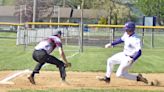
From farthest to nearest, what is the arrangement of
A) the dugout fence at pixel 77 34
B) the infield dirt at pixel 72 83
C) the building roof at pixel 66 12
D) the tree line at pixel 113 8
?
the building roof at pixel 66 12 < the tree line at pixel 113 8 < the dugout fence at pixel 77 34 < the infield dirt at pixel 72 83

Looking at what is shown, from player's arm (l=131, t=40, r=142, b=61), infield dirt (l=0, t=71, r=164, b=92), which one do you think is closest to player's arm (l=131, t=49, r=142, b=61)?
player's arm (l=131, t=40, r=142, b=61)

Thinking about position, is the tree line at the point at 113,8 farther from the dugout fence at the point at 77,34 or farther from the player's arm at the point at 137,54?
the player's arm at the point at 137,54

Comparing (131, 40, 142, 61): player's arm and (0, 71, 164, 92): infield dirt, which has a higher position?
(131, 40, 142, 61): player's arm

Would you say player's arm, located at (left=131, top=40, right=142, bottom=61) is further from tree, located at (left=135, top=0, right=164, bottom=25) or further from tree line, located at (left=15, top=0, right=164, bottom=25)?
tree, located at (left=135, top=0, right=164, bottom=25)

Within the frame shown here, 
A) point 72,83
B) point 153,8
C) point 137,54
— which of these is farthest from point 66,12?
point 137,54

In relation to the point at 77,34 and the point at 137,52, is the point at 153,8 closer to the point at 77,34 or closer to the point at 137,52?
the point at 77,34

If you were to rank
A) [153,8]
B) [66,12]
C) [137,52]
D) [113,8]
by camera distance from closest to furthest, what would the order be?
[137,52], [113,8], [153,8], [66,12]

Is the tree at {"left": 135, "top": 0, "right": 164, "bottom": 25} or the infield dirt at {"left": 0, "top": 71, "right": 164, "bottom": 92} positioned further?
the tree at {"left": 135, "top": 0, "right": 164, "bottom": 25}

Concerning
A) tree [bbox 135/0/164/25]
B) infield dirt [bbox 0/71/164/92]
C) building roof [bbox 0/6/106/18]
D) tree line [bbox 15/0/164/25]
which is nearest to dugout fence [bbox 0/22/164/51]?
infield dirt [bbox 0/71/164/92]

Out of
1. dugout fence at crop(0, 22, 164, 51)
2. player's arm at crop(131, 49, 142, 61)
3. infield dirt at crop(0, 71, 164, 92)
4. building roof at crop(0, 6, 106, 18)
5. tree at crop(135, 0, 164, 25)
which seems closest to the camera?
player's arm at crop(131, 49, 142, 61)

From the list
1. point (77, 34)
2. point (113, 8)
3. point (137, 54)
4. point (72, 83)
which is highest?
point (113, 8)

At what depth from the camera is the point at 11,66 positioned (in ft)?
51.0

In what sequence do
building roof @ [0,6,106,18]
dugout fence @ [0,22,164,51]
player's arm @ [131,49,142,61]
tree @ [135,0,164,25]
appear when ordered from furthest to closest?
1. building roof @ [0,6,106,18]
2. tree @ [135,0,164,25]
3. dugout fence @ [0,22,164,51]
4. player's arm @ [131,49,142,61]

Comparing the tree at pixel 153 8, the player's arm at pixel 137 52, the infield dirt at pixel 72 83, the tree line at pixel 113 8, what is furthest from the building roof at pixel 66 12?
the player's arm at pixel 137 52
